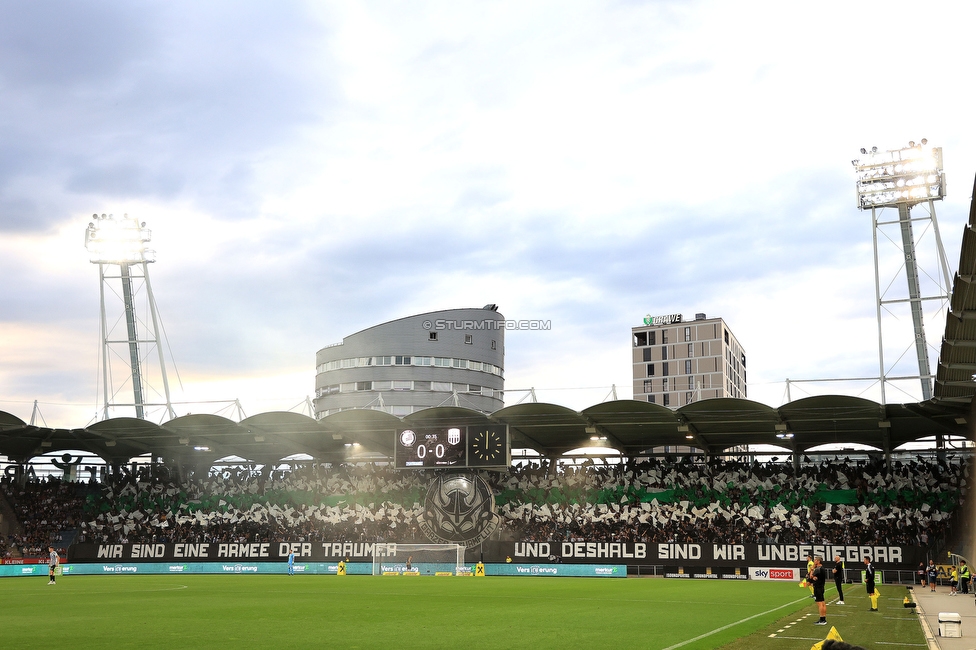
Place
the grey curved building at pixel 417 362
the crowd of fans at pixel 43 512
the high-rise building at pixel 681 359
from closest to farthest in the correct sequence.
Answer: the crowd of fans at pixel 43 512, the grey curved building at pixel 417 362, the high-rise building at pixel 681 359

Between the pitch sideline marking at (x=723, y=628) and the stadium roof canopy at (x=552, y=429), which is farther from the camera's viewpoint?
the stadium roof canopy at (x=552, y=429)

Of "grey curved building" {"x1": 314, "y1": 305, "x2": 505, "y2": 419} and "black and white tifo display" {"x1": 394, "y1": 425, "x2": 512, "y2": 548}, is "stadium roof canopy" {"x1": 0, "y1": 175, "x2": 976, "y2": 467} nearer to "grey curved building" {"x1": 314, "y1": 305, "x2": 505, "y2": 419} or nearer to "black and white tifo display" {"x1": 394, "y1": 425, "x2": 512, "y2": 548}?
"black and white tifo display" {"x1": 394, "y1": 425, "x2": 512, "y2": 548}

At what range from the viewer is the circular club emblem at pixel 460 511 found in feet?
175

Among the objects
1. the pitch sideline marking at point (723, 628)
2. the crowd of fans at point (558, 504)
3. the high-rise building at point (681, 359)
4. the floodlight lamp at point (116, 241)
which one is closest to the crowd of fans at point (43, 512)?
the crowd of fans at point (558, 504)

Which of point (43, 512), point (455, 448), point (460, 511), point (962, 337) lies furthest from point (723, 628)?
point (43, 512)

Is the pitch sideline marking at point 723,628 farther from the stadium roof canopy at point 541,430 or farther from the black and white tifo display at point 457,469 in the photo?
the black and white tifo display at point 457,469

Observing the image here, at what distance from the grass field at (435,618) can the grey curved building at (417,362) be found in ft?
209

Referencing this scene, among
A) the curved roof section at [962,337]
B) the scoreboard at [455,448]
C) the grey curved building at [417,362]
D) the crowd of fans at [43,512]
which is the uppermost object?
the grey curved building at [417,362]

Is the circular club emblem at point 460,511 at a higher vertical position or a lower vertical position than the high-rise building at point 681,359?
lower

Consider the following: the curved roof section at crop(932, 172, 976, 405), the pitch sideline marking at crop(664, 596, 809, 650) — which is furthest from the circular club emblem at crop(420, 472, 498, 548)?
the pitch sideline marking at crop(664, 596, 809, 650)

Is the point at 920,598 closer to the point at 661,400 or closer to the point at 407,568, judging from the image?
the point at 407,568

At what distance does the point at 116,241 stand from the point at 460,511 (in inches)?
1487

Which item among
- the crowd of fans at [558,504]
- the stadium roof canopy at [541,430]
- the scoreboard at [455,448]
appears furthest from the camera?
the scoreboard at [455,448]

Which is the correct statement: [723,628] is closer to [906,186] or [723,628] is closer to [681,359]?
[906,186]
